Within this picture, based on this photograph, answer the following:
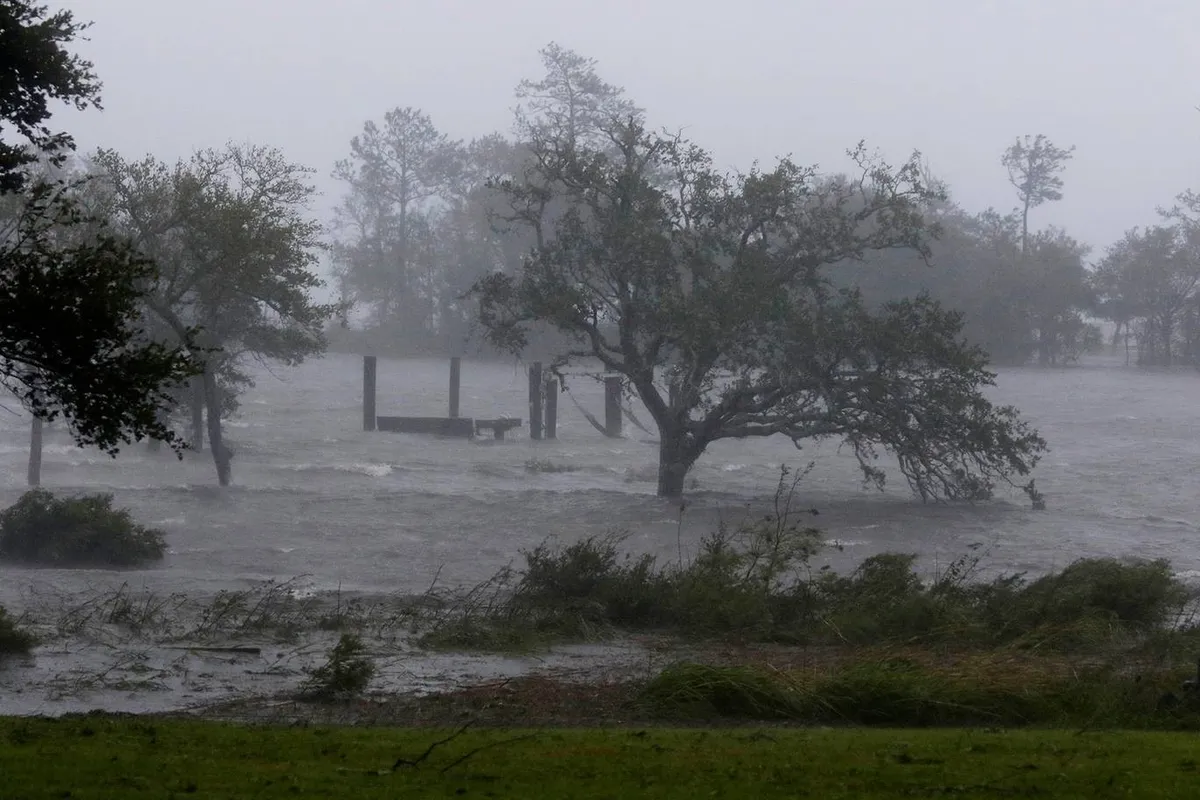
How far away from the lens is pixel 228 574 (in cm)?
2272

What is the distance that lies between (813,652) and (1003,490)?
2396cm

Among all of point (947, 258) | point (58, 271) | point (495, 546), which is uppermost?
point (947, 258)

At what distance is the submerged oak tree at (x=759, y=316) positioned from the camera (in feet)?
98.3

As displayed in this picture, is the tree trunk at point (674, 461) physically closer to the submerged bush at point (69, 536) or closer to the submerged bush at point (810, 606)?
the submerged bush at point (69, 536)

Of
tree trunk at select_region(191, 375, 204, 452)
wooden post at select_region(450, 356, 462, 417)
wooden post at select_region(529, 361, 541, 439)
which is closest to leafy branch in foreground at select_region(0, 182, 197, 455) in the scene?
tree trunk at select_region(191, 375, 204, 452)

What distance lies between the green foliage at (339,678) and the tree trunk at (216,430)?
2151cm

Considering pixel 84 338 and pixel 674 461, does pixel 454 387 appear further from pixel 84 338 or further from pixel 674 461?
pixel 84 338

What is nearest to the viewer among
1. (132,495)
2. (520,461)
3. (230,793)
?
(230,793)

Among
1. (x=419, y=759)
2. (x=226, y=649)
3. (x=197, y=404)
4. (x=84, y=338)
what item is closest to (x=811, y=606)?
(x=226, y=649)

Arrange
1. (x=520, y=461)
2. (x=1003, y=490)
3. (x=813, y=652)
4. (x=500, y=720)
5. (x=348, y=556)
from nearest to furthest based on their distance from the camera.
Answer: (x=500, y=720), (x=813, y=652), (x=348, y=556), (x=1003, y=490), (x=520, y=461)

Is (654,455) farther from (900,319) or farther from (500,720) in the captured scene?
(500,720)

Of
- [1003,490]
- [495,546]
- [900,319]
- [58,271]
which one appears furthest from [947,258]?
[58,271]

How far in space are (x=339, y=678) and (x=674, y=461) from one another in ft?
71.5

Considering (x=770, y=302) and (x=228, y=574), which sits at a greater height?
(x=770, y=302)
